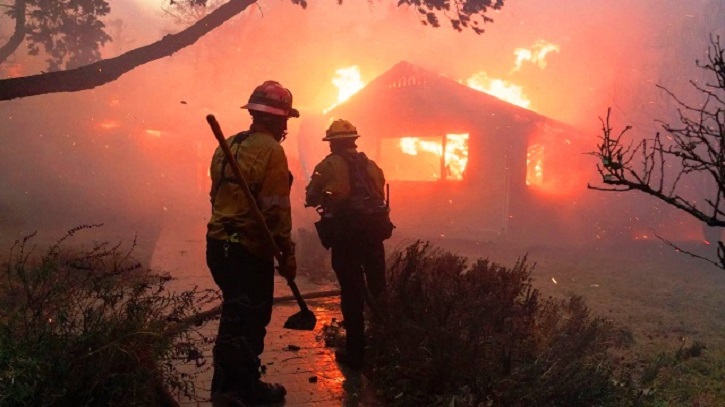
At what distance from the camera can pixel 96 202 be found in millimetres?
21359

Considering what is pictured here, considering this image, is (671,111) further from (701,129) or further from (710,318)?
(701,129)

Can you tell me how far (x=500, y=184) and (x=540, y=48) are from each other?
39.7m

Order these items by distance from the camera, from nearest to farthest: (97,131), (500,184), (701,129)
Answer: (701,129) → (500,184) → (97,131)

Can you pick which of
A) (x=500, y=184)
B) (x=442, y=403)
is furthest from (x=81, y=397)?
(x=500, y=184)

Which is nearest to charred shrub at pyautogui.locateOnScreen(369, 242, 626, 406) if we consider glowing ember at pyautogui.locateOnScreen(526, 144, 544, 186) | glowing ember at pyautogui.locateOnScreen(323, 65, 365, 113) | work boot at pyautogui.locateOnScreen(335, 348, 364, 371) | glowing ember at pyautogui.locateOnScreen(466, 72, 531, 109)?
work boot at pyautogui.locateOnScreen(335, 348, 364, 371)

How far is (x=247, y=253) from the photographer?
3189 mm

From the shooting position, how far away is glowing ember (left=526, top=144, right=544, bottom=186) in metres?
21.4

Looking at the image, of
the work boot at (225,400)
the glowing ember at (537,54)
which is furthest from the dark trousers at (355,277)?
the glowing ember at (537,54)

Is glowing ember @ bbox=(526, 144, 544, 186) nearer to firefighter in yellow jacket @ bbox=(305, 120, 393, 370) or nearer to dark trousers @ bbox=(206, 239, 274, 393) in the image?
firefighter in yellow jacket @ bbox=(305, 120, 393, 370)

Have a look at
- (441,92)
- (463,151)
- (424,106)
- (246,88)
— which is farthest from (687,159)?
(246,88)

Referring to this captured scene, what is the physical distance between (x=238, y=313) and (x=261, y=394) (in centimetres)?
59

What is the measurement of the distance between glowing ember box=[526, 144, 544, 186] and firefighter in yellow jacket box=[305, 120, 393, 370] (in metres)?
18.8

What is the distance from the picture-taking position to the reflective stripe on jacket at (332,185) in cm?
403

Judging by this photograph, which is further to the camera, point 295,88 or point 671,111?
point 295,88
